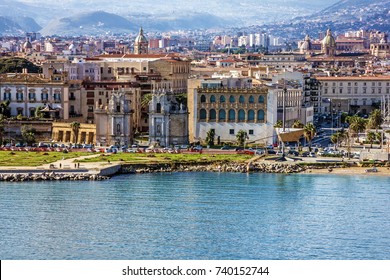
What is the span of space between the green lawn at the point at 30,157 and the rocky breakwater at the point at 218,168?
358 cm

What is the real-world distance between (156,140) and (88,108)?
11.1m

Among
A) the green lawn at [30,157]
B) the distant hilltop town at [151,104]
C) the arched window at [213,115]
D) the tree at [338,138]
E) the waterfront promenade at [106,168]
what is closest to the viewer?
the waterfront promenade at [106,168]

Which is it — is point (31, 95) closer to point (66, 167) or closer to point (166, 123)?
point (166, 123)

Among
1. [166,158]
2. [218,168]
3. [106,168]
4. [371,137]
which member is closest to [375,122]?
[371,137]

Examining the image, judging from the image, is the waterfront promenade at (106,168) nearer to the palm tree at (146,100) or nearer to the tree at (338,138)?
the tree at (338,138)

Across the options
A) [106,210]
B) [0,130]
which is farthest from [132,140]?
[106,210]

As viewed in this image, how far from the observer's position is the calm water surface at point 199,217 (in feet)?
127

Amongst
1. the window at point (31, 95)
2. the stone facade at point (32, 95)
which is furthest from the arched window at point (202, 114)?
the window at point (31, 95)

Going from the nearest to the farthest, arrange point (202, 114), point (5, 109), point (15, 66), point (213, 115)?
point (213, 115) → point (202, 114) → point (5, 109) → point (15, 66)

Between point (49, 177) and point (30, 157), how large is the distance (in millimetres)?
5353

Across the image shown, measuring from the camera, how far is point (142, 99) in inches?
3036

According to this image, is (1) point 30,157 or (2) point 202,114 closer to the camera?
(1) point 30,157

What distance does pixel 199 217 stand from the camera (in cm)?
4462

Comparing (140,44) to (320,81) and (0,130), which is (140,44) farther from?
(0,130)
